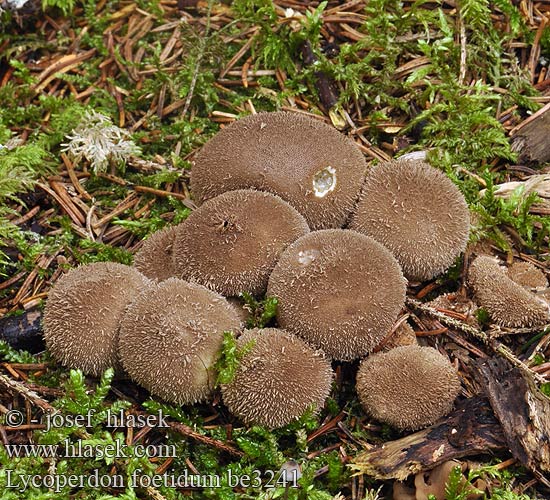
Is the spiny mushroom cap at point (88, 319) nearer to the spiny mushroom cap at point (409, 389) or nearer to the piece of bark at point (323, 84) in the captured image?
the spiny mushroom cap at point (409, 389)

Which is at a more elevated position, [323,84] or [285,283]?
[323,84]

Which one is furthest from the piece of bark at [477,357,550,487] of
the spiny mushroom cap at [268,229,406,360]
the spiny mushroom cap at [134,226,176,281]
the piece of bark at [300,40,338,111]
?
the piece of bark at [300,40,338,111]

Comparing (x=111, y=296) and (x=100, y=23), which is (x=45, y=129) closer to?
(x=100, y=23)

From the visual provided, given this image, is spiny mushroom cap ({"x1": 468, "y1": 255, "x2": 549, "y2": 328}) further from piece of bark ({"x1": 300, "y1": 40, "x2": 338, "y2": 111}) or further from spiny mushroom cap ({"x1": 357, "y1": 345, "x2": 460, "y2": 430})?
piece of bark ({"x1": 300, "y1": 40, "x2": 338, "y2": 111})

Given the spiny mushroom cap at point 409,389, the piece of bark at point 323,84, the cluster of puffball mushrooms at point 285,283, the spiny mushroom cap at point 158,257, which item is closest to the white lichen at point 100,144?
the cluster of puffball mushrooms at point 285,283

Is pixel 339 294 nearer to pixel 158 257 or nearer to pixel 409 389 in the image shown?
pixel 409 389

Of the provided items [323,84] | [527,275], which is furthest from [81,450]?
[323,84]
